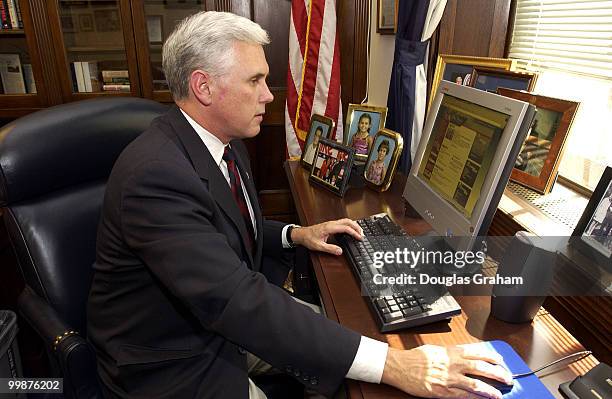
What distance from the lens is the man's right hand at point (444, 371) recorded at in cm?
71

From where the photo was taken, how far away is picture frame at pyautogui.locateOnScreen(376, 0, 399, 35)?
234 cm

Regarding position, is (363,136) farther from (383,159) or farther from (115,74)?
(115,74)

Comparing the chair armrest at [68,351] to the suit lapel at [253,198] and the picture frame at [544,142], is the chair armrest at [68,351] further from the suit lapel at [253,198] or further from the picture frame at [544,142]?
the picture frame at [544,142]

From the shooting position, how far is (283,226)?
141 cm

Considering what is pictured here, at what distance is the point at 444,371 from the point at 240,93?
29.6 inches

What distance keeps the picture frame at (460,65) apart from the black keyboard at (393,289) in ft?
2.10

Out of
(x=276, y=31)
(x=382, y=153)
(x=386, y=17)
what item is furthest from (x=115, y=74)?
(x=382, y=153)

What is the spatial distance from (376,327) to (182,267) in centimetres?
39

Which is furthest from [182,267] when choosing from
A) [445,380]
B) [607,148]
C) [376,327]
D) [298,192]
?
[607,148]

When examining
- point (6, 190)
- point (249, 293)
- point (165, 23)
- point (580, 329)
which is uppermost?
point (165, 23)

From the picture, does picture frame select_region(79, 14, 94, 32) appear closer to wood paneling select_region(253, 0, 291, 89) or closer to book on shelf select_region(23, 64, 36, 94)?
book on shelf select_region(23, 64, 36, 94)

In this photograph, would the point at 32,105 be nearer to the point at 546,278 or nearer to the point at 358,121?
the point at 358,121

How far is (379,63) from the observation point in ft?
8.42

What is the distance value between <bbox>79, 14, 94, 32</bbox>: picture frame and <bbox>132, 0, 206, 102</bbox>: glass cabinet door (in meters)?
0.29
